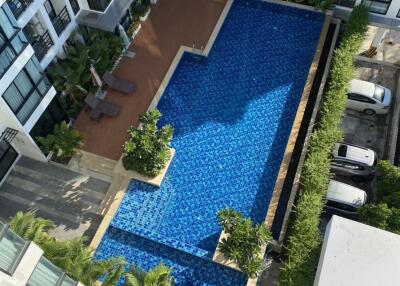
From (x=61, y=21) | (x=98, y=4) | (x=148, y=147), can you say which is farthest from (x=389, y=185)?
(x=61, y=21)

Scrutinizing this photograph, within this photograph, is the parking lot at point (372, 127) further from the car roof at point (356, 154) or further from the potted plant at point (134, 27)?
the potted plant at point (134, 27)

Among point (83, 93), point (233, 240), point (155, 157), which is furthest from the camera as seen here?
point (83, 93)

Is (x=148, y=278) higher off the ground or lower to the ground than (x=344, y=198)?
lower

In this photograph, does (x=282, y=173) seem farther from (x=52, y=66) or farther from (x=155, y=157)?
(x=52, y=66)

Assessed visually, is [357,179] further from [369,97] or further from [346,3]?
[346,3]

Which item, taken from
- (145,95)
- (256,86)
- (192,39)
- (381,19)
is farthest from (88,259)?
(381,19)

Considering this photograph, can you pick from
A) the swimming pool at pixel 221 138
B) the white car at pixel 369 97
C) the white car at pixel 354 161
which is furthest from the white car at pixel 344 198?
the white car at pixel 369 97
